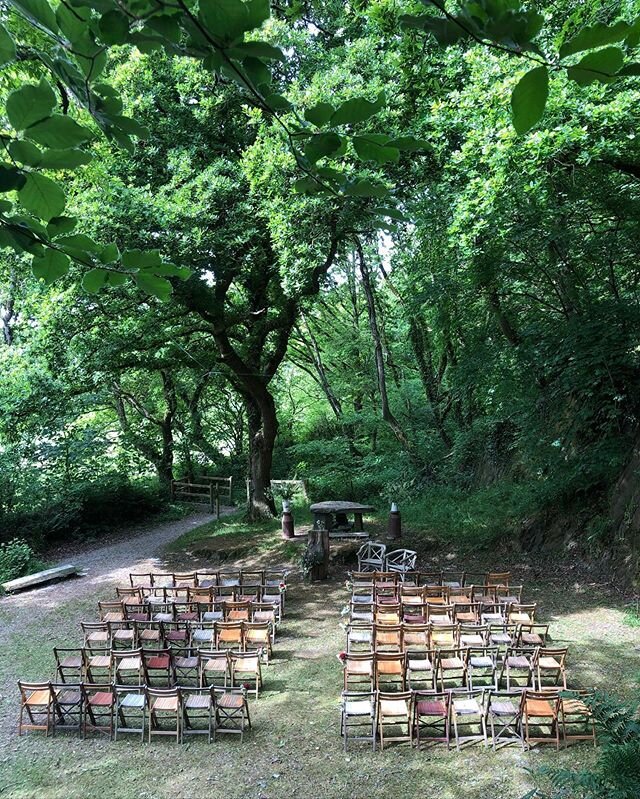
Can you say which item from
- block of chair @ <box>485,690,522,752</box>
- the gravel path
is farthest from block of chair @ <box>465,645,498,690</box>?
the gravel path

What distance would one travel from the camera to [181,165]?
39.0 feet

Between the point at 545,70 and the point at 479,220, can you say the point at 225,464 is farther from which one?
the point at 545,70

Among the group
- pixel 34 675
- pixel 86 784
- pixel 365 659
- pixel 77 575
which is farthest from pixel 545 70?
pixel 77 575

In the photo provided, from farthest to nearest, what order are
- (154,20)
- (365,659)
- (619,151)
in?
(619,151) → (365,659) → (154,20)

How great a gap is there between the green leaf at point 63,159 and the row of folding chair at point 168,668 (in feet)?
22.5

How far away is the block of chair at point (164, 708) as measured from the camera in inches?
237

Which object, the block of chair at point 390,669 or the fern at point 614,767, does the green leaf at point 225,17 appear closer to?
the fern at point 614,767

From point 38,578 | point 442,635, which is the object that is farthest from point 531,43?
point 38,578

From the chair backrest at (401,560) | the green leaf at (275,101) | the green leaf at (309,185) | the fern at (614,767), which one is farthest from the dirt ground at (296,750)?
the green leaf at (275,101)

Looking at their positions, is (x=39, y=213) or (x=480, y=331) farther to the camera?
(x=480, y=331)

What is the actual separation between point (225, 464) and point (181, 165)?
16.0 m

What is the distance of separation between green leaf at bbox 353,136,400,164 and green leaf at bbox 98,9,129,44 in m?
0.48

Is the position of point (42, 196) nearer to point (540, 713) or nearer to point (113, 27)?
point (113, 27)

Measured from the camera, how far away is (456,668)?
22.4 feet
